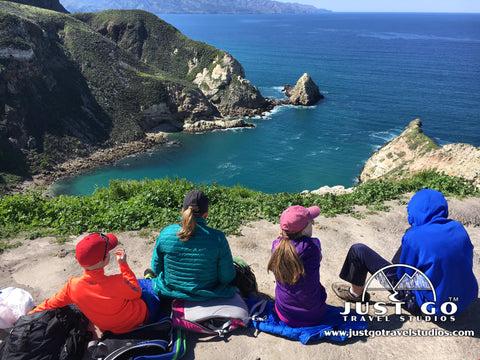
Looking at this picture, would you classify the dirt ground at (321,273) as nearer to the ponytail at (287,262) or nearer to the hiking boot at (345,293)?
the hiking boot at (345,293)

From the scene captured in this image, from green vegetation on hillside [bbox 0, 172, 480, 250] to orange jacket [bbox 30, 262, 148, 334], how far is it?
431cm

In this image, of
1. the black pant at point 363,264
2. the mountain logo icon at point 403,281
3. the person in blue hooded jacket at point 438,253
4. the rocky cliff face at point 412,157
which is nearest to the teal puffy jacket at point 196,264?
the black pant at point 363,264

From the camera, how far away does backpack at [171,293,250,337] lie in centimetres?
503

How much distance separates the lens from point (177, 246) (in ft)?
16.0

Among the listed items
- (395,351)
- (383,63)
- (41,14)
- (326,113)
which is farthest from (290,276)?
(383,63)

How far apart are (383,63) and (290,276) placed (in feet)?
432

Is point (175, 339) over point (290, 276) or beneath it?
beneath

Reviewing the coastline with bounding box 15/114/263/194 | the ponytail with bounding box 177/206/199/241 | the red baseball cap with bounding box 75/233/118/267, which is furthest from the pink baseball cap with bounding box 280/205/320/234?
the coastline with bounding box 15/114/263/194

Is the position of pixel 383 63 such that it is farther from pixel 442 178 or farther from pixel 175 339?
pixel 175 339

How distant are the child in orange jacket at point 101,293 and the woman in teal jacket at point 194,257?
0.58 m

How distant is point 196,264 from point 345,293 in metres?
2.83

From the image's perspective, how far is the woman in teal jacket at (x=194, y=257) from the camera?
4836 mm

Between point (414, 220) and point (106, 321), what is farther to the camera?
point (414, 220)

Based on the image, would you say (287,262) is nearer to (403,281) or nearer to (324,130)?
(403,281)
